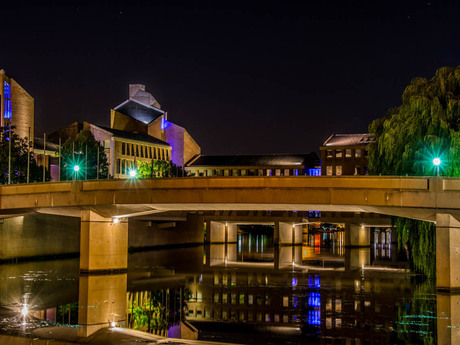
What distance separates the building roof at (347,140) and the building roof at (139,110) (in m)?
34.2

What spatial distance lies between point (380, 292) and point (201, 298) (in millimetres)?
10726

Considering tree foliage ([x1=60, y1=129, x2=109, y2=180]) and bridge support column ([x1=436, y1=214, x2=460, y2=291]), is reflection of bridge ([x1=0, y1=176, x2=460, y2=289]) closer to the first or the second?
bridge support column ([x1=436, y1=214, x2=460, y2=291])

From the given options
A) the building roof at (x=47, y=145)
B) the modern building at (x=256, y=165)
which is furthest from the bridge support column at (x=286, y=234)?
the modern building at (x=256, y=165)

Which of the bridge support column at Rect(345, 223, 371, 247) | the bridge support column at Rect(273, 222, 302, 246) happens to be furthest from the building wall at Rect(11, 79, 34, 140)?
the bridge support column at Rect(345, 223, 371, 247)

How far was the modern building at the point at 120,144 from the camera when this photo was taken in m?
105

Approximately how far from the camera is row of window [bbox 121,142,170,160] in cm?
10953

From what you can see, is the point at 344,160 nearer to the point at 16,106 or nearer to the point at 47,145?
the point at 47,145

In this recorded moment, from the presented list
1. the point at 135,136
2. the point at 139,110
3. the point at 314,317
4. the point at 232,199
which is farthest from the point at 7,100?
the point at 314,317

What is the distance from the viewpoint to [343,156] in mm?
122062

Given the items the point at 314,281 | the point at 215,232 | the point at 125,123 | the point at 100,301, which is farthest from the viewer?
the point at 125,123

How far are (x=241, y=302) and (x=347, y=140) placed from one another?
308 feet

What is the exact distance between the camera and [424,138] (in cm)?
3675

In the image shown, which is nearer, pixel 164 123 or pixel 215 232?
pixel 215 232

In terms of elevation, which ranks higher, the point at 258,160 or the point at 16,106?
the point at 16,106
